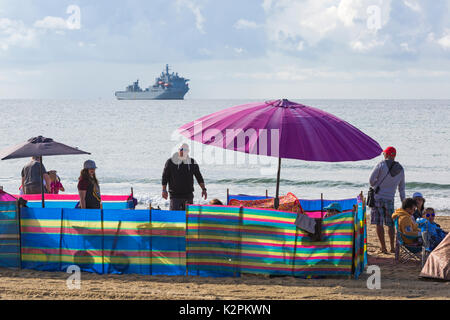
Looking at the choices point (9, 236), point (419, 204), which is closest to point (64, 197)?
point (9, 236)

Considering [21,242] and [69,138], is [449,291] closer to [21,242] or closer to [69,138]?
[21,242]

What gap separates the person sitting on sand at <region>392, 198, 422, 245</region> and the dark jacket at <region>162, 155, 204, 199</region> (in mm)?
2972

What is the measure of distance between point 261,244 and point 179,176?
6.93ft

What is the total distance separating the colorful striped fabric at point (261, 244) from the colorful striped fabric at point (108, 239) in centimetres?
21

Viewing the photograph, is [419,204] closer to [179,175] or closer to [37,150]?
[179,175]

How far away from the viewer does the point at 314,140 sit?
6629 mm

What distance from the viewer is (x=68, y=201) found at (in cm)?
940

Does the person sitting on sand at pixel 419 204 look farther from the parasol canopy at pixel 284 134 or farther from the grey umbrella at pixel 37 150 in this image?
the grey umbrella at pixel 37 150

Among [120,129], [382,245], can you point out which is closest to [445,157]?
[382,245]

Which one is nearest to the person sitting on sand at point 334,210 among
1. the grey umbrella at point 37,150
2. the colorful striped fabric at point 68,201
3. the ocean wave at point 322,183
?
the colorful striped fabric at point 68,201

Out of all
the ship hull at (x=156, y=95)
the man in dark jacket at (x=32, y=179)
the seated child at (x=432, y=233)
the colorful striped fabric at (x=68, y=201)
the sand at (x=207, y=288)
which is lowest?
the sand at (x=207, y=288)

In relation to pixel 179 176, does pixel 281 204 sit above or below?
below

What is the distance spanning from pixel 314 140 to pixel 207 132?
1227 millimetres

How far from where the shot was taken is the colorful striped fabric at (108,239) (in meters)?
7.29
